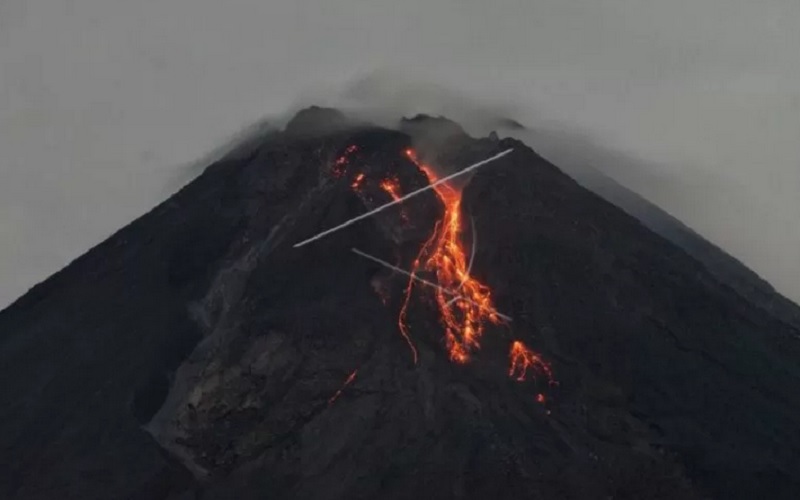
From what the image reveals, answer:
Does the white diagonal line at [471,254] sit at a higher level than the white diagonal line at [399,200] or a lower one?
lower

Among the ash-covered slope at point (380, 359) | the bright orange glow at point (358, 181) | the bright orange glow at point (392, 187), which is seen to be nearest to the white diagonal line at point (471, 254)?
the ash-covered slope at point (380, 359)

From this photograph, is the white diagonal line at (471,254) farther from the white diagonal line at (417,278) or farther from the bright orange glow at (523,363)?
the bright orange glow at (523,363)

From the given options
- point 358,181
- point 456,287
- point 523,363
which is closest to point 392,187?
point 358,181


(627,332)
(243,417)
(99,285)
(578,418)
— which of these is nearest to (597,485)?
(578,418)

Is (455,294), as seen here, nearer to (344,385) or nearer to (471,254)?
(471,254)

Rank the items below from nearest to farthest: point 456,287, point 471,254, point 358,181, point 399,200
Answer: point 456,287 < point 471,254 < point 399,200 < point 358,181
